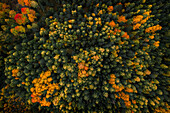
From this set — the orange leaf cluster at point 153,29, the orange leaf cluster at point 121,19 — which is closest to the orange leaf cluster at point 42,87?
the orange leaf cluster at point 121,19

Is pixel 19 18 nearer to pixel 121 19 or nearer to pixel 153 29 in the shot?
pixel 121 19

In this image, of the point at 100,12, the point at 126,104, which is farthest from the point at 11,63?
the point at 126,104

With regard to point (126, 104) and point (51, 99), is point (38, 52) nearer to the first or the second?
point (51, 99)

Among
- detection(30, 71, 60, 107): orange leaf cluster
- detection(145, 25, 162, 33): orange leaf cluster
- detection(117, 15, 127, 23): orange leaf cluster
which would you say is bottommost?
detection(30, 71, 60, 107): orange leaf cluster

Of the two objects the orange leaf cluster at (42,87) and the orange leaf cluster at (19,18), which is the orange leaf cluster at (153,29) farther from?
the orange leaf cluster at (19,18)

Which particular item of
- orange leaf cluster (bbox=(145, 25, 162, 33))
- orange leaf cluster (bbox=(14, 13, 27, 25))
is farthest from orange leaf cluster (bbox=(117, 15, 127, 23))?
orange leaf cluster (bbox=(14, 13, 27, 25))

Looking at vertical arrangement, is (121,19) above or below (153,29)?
above

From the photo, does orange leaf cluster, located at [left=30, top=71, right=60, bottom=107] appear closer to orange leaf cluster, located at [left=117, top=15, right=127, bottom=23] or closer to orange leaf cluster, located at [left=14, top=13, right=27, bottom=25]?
orange leaf cluster, located at [left=14, top=13, right=27, bottom=25]

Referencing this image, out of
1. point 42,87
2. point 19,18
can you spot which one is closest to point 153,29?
point 42,87

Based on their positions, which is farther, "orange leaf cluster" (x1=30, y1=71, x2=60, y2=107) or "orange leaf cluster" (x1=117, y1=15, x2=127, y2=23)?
"orange leaf cluster" (x1=117, y1=15, x2=127, y2=23)

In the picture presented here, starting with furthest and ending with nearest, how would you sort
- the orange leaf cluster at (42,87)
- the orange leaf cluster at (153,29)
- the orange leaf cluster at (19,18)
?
the orange leaf cluster at (153,29) → the orange leaf cluster at (19,18) → the orange leaf cluster at (42,87)

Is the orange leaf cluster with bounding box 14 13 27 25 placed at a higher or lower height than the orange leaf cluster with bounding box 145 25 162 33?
higher
